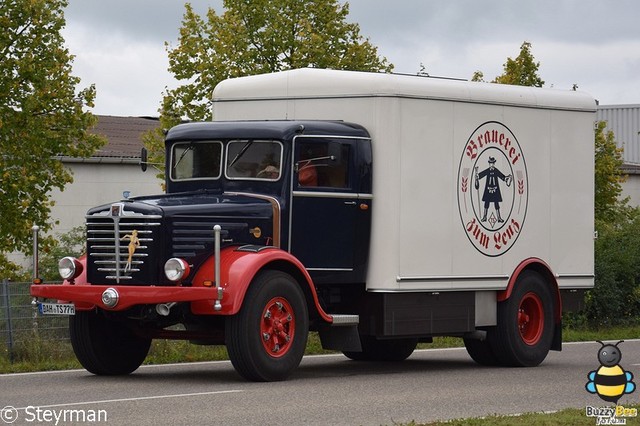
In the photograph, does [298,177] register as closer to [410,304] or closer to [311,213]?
[311,213]

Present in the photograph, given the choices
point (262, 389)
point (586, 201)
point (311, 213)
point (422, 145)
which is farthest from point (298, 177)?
point (586, 201)

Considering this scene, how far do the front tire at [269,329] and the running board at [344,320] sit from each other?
2.40 ft

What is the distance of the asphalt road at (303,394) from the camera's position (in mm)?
12195

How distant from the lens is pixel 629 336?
2650cm

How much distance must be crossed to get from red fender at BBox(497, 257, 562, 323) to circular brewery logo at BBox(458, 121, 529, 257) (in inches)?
13.4

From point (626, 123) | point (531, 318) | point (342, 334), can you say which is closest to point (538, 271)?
point (531, 318)

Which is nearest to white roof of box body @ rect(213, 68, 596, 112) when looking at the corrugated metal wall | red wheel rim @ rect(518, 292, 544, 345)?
red wheel rim @ rect(518, 292, 544, 345)

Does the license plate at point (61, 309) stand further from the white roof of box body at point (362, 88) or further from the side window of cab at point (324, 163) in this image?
the white roof of box body at point (362, 88)

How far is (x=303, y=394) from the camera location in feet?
46.4

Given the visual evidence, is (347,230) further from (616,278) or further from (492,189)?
(616,278)

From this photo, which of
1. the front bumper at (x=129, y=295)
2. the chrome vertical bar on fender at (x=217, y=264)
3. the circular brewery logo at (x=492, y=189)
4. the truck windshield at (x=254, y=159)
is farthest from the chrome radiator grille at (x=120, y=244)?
the circular brewery logo at (x=492, y=189)

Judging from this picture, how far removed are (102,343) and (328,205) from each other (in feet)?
9.85

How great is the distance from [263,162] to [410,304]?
2480mm

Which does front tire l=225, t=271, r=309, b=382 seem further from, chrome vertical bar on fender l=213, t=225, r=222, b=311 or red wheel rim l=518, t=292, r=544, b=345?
red wheel rim l=518, t=292, r=544, b=345
